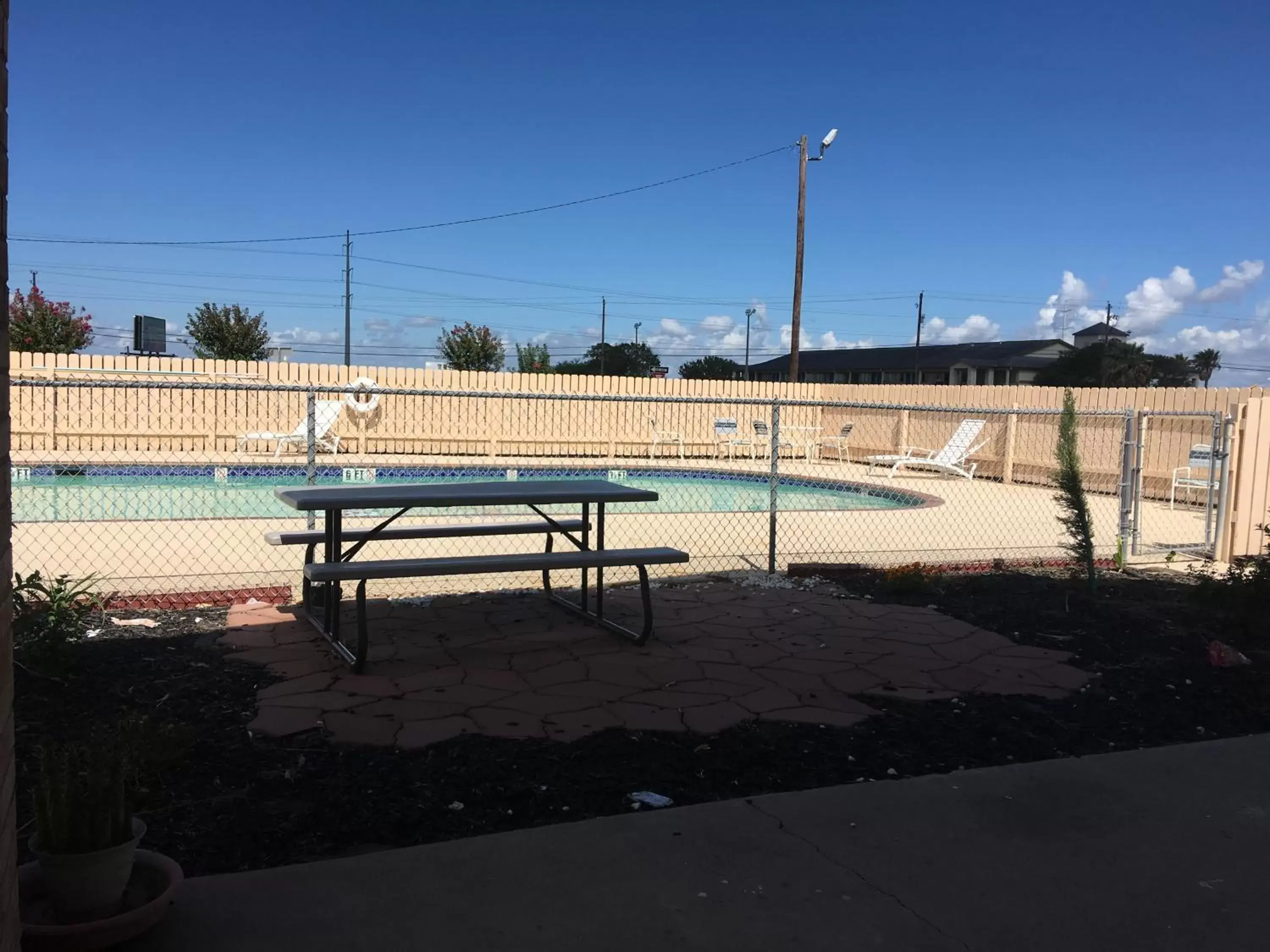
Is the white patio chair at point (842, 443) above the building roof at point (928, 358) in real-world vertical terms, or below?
below

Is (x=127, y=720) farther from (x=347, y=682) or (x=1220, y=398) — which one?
(x=1220, y=398)

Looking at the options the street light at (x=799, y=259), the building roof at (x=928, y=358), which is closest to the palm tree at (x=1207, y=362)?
the building roof at (x=928, y=358)

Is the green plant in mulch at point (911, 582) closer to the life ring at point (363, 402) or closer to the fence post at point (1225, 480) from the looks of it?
the fence post at point (1225, 480)

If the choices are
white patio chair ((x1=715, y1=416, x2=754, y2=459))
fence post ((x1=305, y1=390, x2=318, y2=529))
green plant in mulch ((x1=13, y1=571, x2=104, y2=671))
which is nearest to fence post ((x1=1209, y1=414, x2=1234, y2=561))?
fence post ((x1=305, y1=390, x2=318, y2=529))

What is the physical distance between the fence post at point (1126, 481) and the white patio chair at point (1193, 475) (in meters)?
4.35

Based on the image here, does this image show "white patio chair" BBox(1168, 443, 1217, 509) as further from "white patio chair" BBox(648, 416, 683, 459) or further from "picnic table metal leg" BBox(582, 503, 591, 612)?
"picnic table metal leg" BBox(582, 503, 591, 612)

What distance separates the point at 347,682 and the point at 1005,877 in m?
2.81

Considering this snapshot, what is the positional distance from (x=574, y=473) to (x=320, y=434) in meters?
4.14

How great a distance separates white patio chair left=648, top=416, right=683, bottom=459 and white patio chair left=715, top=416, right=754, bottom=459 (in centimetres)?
75

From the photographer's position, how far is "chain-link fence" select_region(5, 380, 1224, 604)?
7.36m

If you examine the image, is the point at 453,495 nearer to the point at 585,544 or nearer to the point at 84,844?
the point at 585,544

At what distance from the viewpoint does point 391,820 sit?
9.94 ft

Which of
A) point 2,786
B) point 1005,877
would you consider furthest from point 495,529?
point 2,786

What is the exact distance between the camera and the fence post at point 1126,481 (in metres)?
7.95
